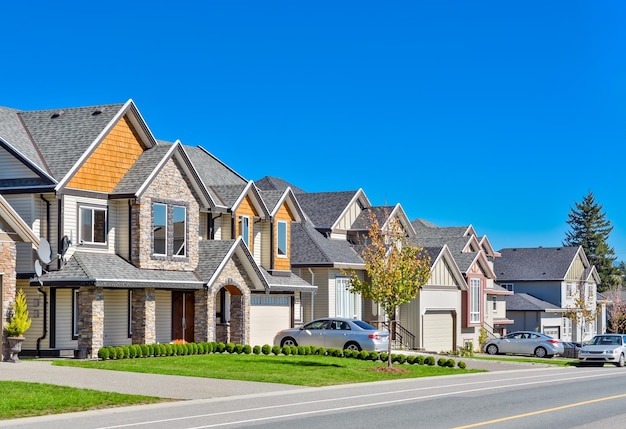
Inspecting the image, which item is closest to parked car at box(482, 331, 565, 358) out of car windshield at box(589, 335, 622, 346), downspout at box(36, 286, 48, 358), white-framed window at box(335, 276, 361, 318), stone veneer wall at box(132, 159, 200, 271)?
car windshield at box(589, 335, 622, 346)

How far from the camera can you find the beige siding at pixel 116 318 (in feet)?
114

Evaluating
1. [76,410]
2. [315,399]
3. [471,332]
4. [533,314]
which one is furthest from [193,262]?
[533,314]

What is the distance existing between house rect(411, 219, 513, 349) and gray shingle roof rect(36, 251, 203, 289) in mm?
24020

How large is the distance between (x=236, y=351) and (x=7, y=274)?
9.71m

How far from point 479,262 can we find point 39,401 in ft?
153

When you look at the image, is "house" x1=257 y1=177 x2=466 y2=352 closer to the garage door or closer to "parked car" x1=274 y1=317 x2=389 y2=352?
the garage door

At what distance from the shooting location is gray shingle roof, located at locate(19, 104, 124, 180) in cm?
3416

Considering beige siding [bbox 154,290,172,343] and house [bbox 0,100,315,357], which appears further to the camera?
beige siding [bbox 154,290,172,343]

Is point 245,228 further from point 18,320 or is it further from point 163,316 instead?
point 18,320

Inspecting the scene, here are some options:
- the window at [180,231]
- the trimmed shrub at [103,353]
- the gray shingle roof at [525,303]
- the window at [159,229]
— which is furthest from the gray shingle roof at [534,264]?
the trimmed shrub at [103,353]

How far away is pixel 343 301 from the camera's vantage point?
4916 cm

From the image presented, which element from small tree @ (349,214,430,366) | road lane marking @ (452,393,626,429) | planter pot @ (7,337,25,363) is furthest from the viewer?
small tree @ (349,214,430,366)

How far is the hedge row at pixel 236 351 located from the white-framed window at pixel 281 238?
753 cm

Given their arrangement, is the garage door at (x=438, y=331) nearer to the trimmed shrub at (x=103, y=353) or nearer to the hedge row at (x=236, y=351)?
the hedge row at (x=236, y=351)
